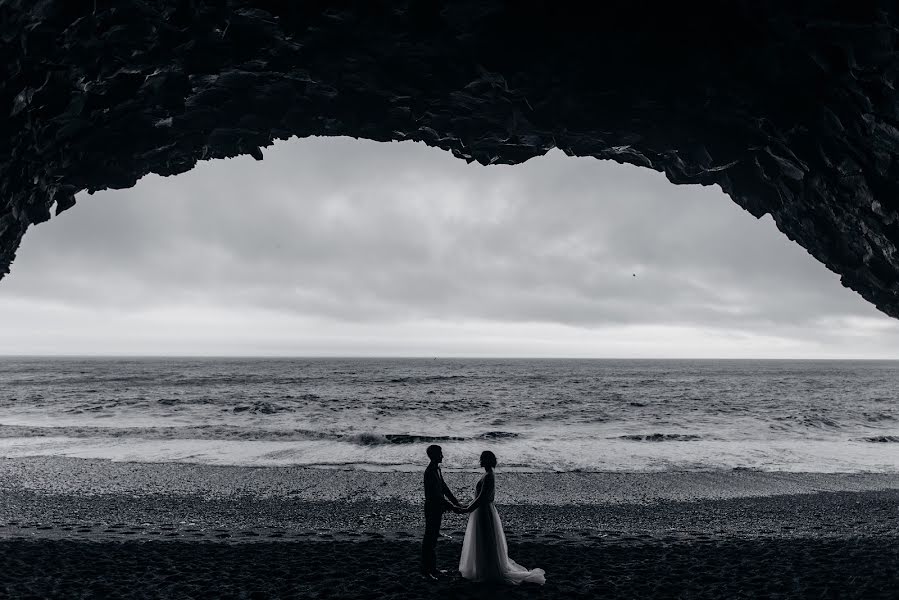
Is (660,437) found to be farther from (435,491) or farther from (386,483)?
(435,491)

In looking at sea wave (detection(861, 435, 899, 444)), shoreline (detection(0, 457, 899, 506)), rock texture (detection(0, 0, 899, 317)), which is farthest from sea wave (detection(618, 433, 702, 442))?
rock texture (detection(0, 0, 899, 317))

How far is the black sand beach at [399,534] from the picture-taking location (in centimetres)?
830

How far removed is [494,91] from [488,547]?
387 inches

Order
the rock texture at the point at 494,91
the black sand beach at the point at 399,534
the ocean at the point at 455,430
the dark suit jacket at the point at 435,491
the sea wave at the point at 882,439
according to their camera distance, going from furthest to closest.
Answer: the sea wave at the point at 882,439, the ocean at the point at 455,430, the rock texture at the point at 494,91, the black sand beach at the point at 399,534, the dark suit jacket at the point at 435,491

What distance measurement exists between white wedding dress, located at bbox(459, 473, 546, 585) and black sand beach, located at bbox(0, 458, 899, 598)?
22 cm

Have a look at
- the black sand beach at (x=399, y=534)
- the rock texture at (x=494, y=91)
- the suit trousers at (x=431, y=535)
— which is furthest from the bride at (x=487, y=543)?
the rock texture at (x=494, y=91)

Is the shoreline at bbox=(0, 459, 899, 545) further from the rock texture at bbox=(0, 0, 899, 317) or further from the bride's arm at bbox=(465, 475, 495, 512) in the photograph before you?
the rock texture at bbox=(0, 0, 899, 317)

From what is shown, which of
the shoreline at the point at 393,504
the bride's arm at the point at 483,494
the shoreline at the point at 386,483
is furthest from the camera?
the shoreline at the point at 386,483

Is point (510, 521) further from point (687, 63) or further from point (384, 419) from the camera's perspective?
point (384, 419)

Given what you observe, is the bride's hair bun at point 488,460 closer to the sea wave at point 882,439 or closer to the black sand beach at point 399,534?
the black sand beach at point 399,534

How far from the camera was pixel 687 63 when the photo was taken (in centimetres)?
1115

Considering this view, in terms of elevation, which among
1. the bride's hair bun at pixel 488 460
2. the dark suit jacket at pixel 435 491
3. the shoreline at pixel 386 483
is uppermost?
the bride's hair bun at pixel 488 460

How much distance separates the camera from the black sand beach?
8297 mm

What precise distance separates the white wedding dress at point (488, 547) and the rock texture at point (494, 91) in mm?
8705
